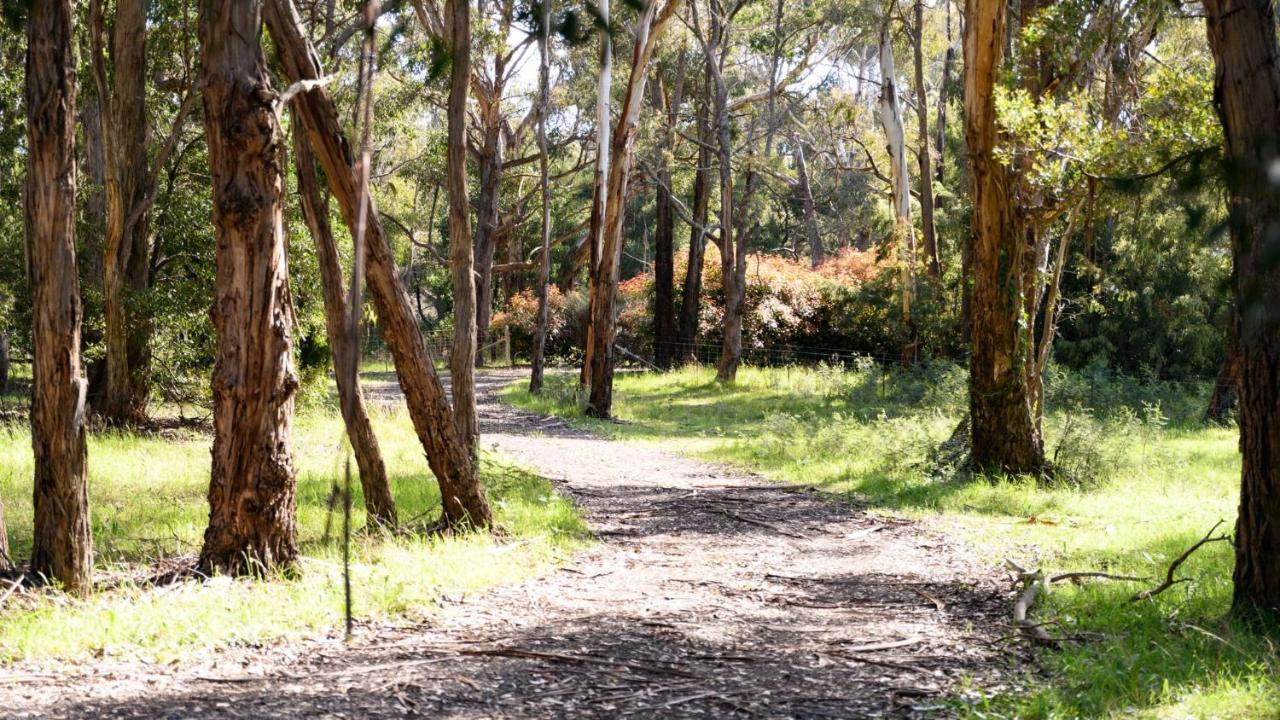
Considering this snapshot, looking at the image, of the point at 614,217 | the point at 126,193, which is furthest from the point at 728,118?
the point at 126,193

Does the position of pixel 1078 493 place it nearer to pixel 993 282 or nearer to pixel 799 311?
pixel 993 282

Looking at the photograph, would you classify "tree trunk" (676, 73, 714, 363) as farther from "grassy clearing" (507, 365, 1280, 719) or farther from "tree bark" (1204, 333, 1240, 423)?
"tree bark" (1204, 333, 1240, 423)

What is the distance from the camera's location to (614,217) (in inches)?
732

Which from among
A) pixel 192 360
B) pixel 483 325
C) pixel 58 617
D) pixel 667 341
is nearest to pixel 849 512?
pixel 58 617

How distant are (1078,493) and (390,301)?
21.1 ft

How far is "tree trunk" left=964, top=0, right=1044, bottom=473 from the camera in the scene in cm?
1052

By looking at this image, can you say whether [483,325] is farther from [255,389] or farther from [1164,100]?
[255,389]

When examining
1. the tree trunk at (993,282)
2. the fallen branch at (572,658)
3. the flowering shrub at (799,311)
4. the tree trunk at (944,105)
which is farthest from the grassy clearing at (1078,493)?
the tree trunk at (944,105)

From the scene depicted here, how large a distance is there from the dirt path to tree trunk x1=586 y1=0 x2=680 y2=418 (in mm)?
10579

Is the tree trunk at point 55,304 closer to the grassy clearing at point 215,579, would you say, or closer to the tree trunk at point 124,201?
the grassy clearing at point 215,579

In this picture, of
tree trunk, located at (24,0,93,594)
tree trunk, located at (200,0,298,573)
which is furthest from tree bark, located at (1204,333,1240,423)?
tree trunk, located at (24,0,93,594)

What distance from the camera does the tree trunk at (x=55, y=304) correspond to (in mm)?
5449

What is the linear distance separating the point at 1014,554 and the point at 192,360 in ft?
34.9

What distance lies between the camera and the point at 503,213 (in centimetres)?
4109
